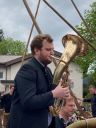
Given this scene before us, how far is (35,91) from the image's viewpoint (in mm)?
5945

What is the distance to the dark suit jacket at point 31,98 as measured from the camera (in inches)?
232

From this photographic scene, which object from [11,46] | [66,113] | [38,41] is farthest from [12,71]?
[11,46]

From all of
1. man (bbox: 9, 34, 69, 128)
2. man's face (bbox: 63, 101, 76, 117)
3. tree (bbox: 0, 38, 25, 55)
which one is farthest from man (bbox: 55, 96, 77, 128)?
tree (bbox: 0, 38, 25, 55)

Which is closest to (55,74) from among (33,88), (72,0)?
(33,88)

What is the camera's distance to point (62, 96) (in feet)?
19.4

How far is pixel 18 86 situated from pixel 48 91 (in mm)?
398

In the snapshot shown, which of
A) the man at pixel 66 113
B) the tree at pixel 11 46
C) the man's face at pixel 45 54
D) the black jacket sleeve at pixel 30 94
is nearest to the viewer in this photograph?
the black jacket sleeve at pixel 30 94

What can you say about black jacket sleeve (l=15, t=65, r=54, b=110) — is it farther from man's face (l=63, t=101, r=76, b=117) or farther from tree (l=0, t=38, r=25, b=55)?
tree (l=0, t=38, r=25, b=55)

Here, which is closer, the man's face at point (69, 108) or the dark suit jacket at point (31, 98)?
the dark suit jacket at point (31, 98)

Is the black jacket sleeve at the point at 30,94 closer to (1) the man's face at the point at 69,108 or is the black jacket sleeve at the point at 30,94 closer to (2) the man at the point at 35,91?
(2) the man at the point at 35,91

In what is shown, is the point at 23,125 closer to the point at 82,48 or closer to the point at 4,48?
the point at 82,48

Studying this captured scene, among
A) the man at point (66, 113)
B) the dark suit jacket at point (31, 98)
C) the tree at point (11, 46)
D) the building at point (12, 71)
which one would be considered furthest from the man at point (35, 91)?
the tree at point (11, 46)

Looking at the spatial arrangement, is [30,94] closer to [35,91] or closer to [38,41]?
[35,91]

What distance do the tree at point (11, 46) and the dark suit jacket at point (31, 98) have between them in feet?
319
